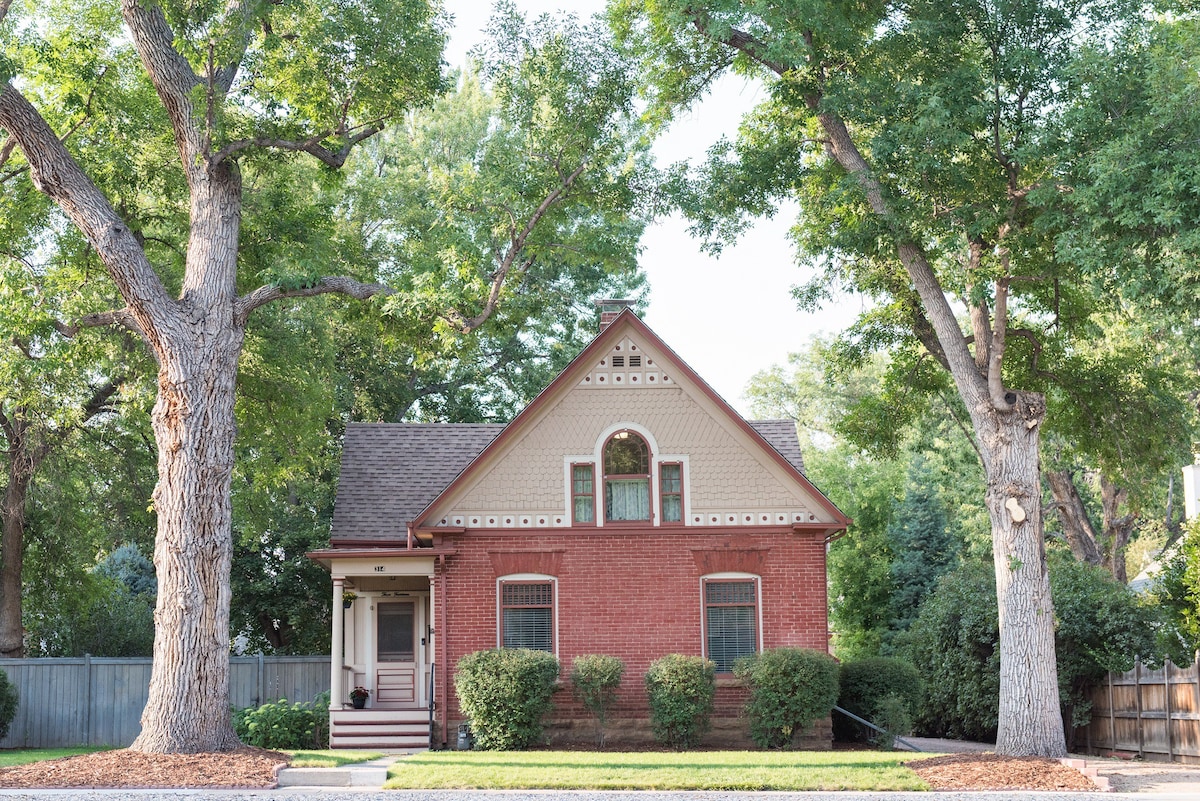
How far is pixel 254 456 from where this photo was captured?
2586cm

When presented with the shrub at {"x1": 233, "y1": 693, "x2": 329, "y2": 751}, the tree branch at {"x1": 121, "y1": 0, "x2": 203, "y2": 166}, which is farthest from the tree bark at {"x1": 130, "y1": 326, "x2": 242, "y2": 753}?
the tree branch at {"x1": 121, "y1": 0, "x2": 203, "y2": 166}

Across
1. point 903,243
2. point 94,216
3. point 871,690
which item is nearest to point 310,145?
point 94,216

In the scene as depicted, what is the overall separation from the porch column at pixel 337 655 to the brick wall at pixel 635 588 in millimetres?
1785

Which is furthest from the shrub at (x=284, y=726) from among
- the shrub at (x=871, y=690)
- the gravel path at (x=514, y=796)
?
the shrub at (x=871, y=690)

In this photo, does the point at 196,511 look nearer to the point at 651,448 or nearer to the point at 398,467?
the point at 398,467

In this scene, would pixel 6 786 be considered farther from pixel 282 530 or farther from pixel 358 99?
pixel 282 530

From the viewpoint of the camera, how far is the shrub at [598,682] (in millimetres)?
18531

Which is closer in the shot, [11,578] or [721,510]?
[721,510]

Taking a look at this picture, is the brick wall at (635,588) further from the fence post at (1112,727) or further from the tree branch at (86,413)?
the tree branch at (86,413)

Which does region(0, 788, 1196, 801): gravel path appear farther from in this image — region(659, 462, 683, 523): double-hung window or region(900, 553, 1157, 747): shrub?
region(659, 462, 683, 523): double-hung window

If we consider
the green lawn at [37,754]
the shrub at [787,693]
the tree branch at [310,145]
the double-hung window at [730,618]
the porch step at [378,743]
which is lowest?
the green lawn at [37,754]

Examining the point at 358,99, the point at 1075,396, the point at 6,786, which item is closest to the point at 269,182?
the point at 358,99

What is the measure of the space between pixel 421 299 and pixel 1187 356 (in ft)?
63.8

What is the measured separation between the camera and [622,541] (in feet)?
64.8
